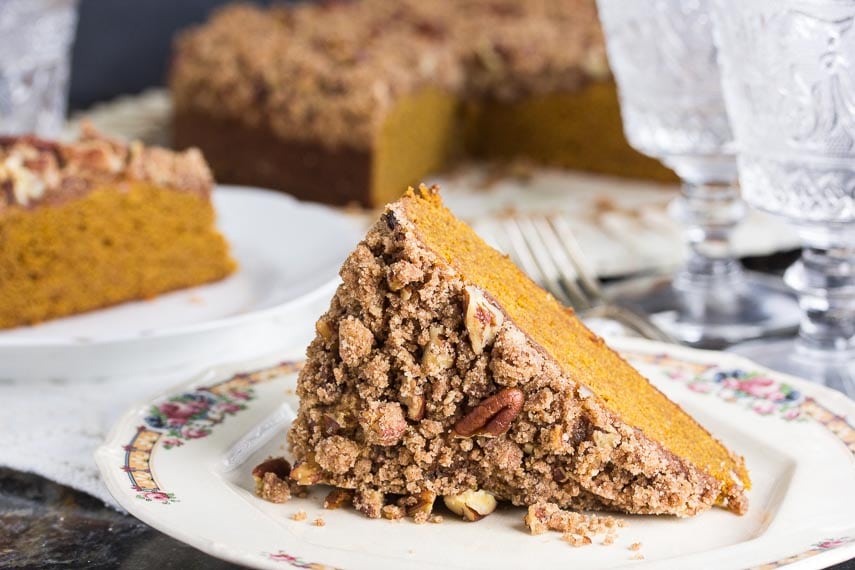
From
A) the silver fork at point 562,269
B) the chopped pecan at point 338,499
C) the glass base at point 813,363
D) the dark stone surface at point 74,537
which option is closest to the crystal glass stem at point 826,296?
the glass base at point 813,363

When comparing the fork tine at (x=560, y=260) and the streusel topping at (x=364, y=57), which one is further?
the streusel topping at (x=364, y=57)

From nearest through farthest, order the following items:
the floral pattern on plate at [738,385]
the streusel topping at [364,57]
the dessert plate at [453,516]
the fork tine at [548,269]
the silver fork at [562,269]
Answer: the dessert plate at [453,516] → the floral pattern on plate at [738,385] → the silver fork at [562,269] → the fork tine at [548,269] → the streusel topping at [364,57]

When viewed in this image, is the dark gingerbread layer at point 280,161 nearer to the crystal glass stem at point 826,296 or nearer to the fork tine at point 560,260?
the fork tine at point 560,260

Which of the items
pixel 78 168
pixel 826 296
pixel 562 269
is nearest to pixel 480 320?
pixel 826 296

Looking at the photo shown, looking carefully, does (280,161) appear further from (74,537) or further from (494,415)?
(494,415)

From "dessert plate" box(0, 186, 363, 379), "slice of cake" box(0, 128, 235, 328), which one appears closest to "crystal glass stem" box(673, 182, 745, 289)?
"dessert plate" box(0, 186, 363, 379)

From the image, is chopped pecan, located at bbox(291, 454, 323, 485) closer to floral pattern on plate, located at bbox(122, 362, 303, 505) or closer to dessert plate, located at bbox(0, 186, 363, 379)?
floral pattern on plate, located at bbox(122, 362, 303, 505)

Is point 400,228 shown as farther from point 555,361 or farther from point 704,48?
point 704,48
